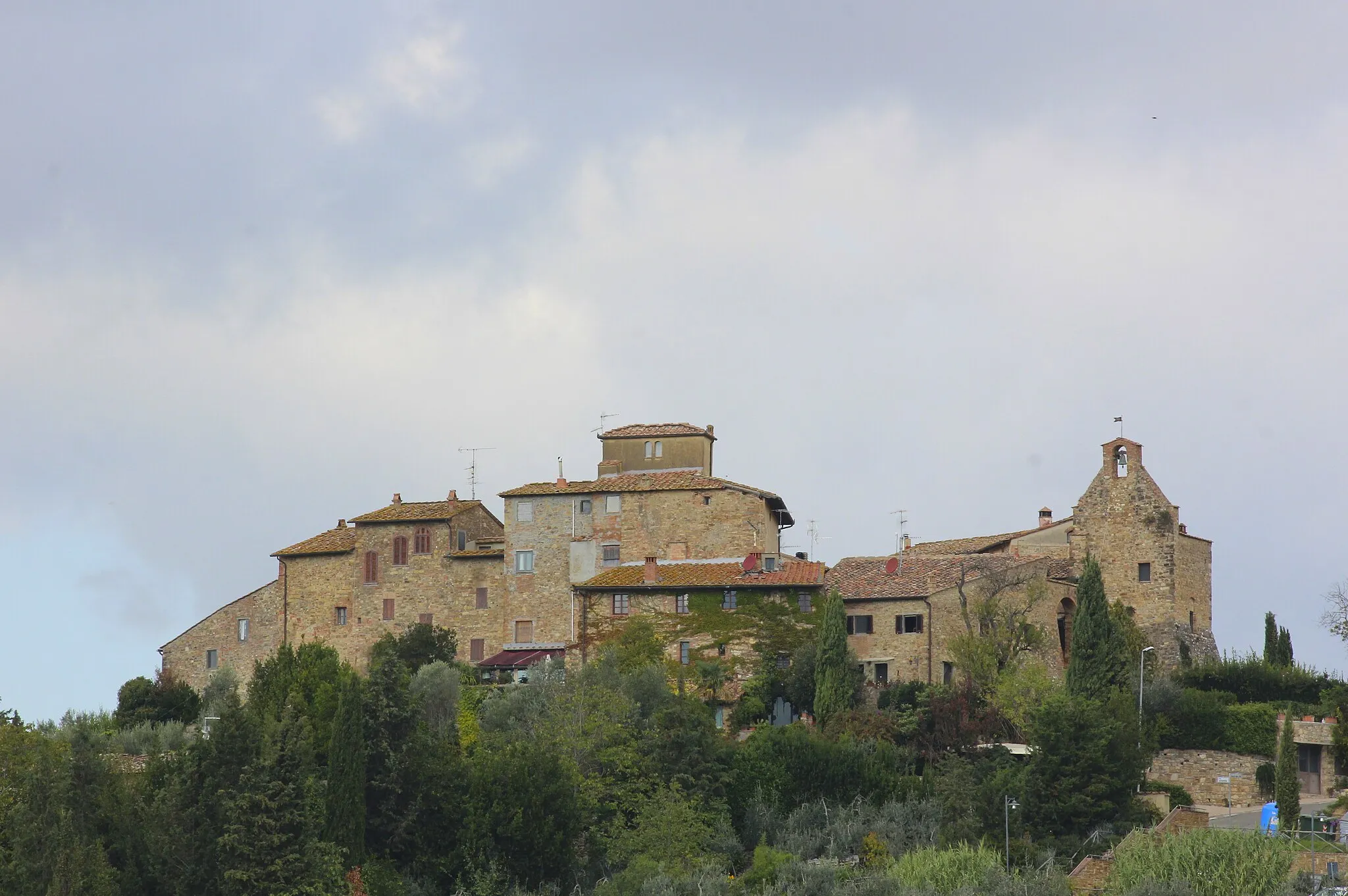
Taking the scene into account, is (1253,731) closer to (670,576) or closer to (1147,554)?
(1147,554)

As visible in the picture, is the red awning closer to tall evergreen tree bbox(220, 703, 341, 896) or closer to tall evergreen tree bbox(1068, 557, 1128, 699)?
tall evergreen tree bbox(1068, 557, 1128, 699)

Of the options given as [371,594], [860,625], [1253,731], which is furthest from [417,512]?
[1253,731]

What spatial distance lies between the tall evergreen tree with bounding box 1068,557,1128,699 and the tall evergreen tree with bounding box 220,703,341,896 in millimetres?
23345

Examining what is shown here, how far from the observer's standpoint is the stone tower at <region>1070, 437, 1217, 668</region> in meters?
66.1

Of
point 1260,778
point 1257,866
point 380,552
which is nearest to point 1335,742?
point 1260,778

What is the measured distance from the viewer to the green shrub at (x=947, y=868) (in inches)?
1821

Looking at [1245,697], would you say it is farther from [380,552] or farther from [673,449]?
[380,552]

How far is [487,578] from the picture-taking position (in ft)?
232

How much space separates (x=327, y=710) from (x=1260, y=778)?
26.7 meters

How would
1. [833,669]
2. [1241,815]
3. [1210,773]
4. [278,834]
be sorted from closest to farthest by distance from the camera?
[278,834]
[1241,815]
[1210,773]
[833,669]

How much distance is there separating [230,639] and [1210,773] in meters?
34.3

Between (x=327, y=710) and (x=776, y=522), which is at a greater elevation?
(x=776, y=522)

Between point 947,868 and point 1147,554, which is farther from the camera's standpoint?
point 1147,554

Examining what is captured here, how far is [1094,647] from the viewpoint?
196ft
